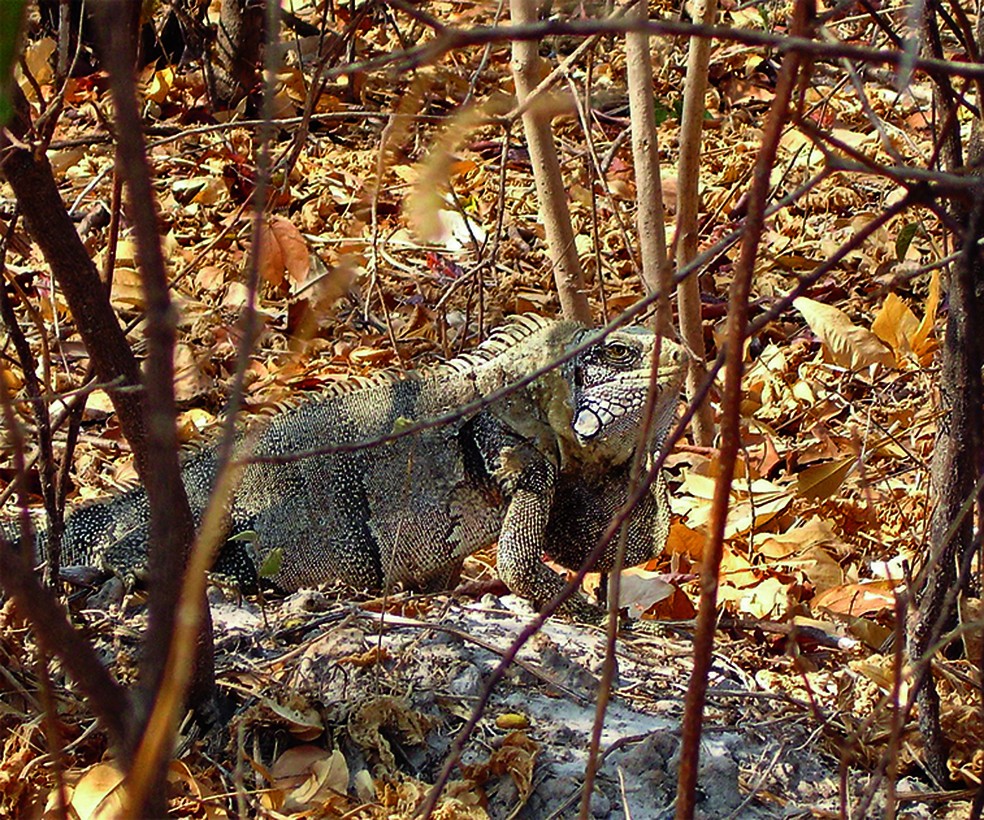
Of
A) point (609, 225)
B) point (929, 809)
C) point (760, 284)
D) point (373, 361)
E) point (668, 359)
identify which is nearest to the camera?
point (929, 809)

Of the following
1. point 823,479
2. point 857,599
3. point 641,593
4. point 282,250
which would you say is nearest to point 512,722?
point 641,593

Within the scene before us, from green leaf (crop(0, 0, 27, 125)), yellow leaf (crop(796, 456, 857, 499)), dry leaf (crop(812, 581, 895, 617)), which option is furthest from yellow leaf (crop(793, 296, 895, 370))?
green leaf (crop(0, 0, 27, 125))


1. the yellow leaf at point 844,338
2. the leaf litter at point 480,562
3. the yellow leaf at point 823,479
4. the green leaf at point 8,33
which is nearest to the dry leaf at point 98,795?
the leaf litter at point 480,562

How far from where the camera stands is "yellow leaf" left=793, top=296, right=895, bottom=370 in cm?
382

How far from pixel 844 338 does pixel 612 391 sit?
27.9 inches

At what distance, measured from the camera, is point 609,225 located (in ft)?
21.5

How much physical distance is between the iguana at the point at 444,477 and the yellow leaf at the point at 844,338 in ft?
1.66

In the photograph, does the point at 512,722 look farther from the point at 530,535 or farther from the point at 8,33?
the point at 8,33

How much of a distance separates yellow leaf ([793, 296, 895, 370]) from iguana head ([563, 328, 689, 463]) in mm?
421

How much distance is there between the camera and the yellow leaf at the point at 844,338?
3816mm

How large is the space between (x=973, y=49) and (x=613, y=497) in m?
2.52

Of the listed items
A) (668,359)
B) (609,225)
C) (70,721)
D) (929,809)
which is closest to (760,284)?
(609,225)

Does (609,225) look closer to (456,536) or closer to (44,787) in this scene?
(456,536)

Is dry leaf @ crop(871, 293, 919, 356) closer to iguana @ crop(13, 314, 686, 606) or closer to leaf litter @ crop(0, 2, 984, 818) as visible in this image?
leaf litter @ crop(0, 2, 984, 818)
